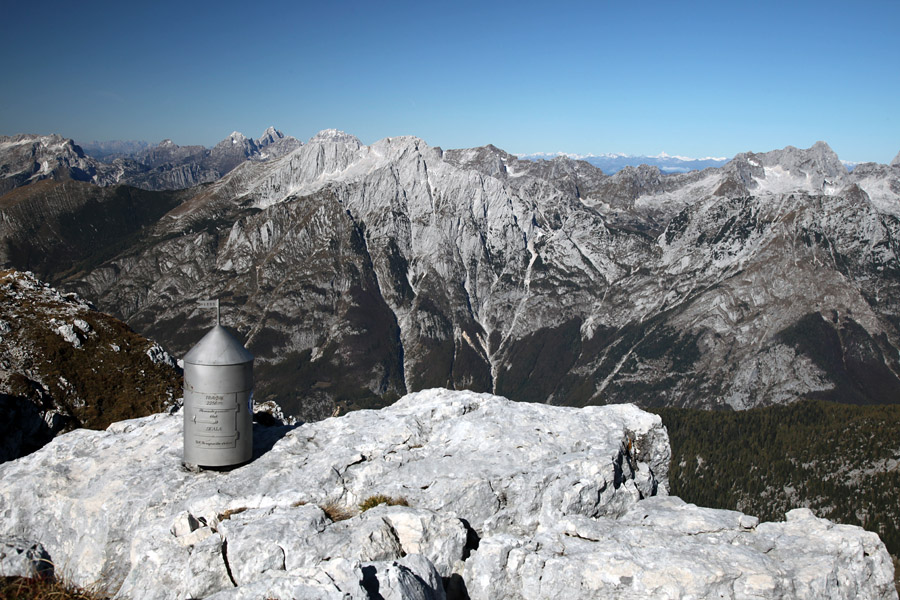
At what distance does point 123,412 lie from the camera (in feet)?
147

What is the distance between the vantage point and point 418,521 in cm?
1783

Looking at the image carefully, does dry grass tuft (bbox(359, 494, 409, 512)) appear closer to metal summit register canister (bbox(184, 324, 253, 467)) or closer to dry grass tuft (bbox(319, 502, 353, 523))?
dry grass tuft (bbox(319, 502, 353, 523))

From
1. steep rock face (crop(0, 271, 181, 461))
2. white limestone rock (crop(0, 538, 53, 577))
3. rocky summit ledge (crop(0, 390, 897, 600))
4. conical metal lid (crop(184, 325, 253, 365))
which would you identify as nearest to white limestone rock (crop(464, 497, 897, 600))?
rocky summit ledge (crop(0, 390, 897, 600))

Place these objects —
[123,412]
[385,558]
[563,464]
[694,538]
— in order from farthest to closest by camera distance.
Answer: [123,412] → [563,464] → [694,538] → [385,558]

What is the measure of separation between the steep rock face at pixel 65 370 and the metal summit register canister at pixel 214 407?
989 inches

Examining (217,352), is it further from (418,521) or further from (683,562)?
(683,562)

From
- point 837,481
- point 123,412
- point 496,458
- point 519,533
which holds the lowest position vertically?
point 837,481

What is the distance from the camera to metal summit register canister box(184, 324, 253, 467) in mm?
21406

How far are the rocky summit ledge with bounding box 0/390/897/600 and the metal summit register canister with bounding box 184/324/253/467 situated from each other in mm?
846

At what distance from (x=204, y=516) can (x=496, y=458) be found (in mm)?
10343

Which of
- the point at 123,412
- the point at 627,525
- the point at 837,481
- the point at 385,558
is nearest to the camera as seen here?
the point at 385,558

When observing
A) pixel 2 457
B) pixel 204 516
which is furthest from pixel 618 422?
pixel 2 457

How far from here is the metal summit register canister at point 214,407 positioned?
21.4m

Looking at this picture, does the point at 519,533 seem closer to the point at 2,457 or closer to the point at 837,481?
the point at 2,457
